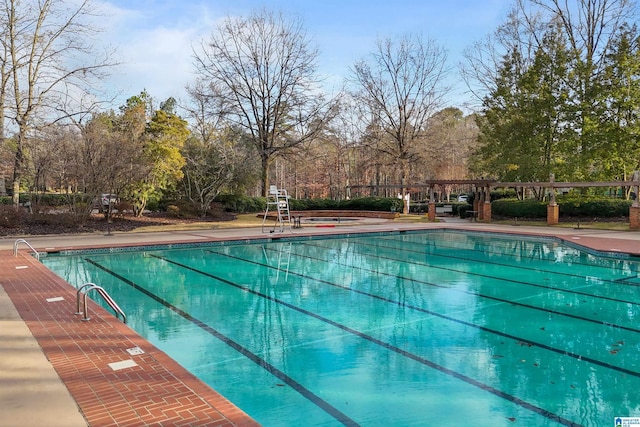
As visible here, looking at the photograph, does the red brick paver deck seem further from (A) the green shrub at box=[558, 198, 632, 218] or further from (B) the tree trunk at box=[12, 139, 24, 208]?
(A) the green shrub at box=[558, 198, 632, 218]

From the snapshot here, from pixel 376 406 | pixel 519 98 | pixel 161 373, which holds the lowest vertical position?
pixel 376 406

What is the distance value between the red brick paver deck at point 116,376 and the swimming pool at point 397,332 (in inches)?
19.9

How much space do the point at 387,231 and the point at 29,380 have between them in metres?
15.2

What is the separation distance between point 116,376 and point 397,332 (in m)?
3.41

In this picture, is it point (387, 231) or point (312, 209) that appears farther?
point (312, 209)

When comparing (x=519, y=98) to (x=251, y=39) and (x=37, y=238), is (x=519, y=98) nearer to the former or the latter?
(x=251, y=39)

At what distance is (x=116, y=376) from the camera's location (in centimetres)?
370

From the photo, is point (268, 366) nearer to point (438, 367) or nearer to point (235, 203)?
point (438, 367)

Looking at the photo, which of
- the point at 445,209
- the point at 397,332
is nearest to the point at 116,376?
the point at 397,332

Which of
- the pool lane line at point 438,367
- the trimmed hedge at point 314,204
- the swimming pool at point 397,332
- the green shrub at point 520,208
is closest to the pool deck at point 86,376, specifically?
the swimming pool at point 397,332

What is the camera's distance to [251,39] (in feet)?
91.8

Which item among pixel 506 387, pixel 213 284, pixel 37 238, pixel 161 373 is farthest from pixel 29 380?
pixel 37 238

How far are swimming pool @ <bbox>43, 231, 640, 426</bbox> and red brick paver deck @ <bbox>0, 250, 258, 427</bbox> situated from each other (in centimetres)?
51

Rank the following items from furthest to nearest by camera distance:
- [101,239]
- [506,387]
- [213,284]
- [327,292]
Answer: [101,239] → [213,284] → [327,292] → [506,387]
